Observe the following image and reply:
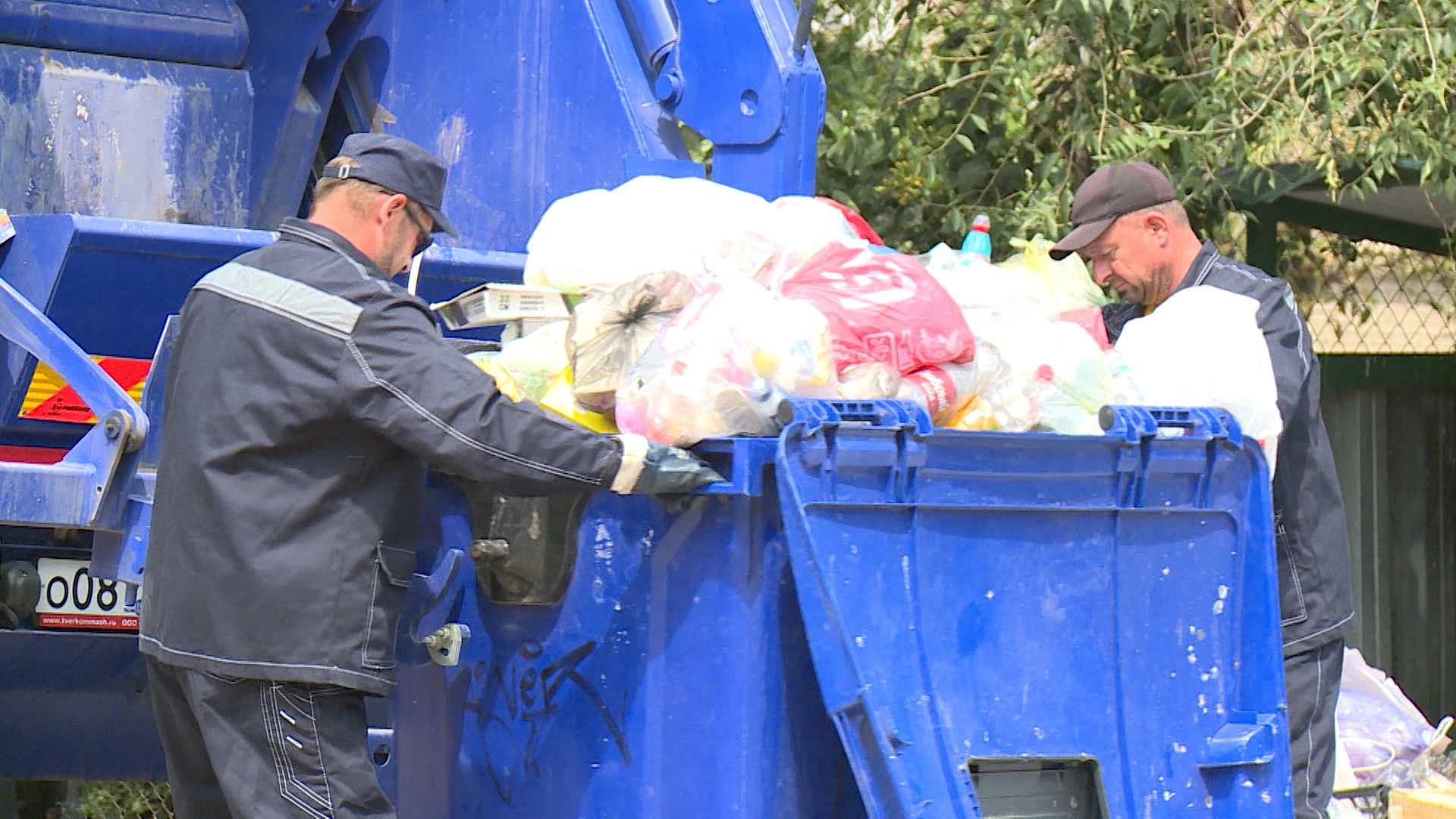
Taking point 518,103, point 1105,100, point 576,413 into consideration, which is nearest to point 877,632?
point 576,413

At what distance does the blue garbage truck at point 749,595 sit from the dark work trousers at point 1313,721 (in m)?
0.45

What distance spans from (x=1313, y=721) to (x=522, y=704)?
1442 millimetres

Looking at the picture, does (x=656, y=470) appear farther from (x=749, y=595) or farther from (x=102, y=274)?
(x=102, y=274)

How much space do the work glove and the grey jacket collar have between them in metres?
0.48

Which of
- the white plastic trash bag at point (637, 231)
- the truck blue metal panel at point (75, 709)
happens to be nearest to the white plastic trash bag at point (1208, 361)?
the white plastic trash bag at point (637, 231)

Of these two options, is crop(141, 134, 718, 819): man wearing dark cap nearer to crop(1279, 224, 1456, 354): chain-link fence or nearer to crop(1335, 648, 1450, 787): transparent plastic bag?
crop(1335, 648, 1450, 787): transparent plastic bag

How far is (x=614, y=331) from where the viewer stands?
2.77 meters

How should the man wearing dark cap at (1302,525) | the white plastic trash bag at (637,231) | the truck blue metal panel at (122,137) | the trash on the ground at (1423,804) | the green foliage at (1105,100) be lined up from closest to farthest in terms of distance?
the white plastic trash bag at (637,231) < the man wearing dark cap at (1302,525) < the truck blue metal panel at (122,137) < the trash on the ground at (1423,804) < the green foliage at (1105,100)

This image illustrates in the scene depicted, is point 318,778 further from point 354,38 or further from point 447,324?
point 354,38

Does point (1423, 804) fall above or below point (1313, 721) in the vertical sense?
below

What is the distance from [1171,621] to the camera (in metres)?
2.84

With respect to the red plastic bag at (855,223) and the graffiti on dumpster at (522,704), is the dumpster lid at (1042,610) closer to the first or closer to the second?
the graffiti on dumpster at (522,704)

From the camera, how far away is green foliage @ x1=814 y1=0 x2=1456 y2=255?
4.84 meters

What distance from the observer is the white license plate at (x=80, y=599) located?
3482 mm
